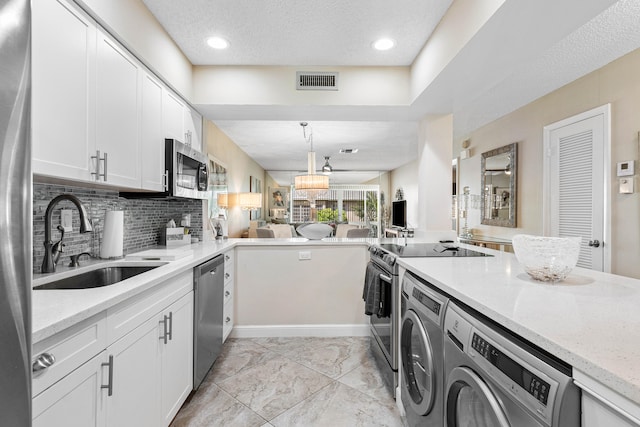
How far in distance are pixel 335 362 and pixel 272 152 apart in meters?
4.82

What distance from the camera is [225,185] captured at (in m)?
4.55

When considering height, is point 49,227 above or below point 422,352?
above

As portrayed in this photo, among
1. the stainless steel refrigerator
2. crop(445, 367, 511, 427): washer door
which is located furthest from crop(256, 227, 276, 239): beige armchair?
the stainless steel refrigerator

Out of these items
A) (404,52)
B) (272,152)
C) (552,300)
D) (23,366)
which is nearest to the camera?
(23,366)

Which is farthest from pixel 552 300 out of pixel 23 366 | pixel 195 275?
pixel 195 275

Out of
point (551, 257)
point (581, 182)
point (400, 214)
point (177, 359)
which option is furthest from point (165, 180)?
point (400, 214)

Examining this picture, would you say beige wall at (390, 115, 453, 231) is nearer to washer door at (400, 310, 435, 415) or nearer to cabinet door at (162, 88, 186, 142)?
washer door at (400, 310, 435, 415)

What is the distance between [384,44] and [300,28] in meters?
0.66

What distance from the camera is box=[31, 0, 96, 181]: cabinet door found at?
121 centimetres

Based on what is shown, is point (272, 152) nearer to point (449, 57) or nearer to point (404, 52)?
point (404, 52)

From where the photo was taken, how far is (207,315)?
6.92ft

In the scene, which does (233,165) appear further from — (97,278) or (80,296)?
(80,296)

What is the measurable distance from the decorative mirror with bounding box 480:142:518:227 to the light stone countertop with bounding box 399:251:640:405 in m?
2.87

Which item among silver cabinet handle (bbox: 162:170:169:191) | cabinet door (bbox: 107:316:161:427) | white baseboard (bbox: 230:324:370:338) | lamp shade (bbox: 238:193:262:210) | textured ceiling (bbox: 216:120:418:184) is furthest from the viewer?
lamp shade (bbox: 238:193:262:210)
